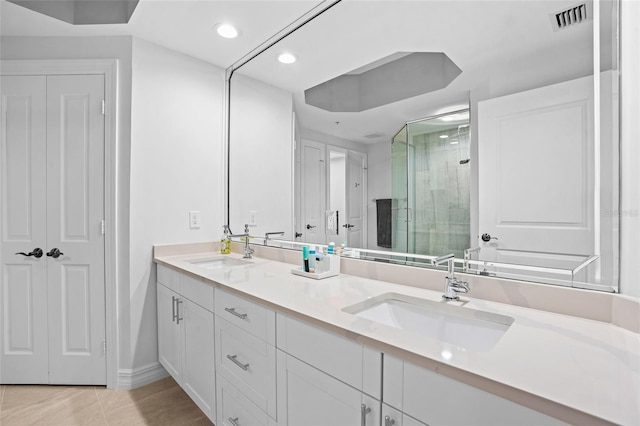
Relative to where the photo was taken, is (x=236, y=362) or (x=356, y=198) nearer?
(x=236, y=362)

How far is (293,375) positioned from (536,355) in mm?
704

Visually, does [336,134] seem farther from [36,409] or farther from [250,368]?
[36,409]

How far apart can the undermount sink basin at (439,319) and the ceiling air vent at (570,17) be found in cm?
93

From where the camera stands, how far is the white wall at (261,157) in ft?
6.91

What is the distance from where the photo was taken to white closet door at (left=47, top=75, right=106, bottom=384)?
6.60ft

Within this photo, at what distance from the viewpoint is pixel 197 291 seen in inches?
64.5

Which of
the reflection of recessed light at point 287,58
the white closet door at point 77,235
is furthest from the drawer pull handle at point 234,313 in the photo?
the reflection of recessed light at point 287,58

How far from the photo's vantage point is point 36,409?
1780 millimetres

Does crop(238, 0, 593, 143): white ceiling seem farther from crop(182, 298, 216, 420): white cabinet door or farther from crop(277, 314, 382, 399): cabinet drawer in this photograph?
crop(182, 298, 216, 420): white cabinet door

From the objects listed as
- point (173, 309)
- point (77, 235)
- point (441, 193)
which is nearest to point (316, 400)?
point (441, 193)

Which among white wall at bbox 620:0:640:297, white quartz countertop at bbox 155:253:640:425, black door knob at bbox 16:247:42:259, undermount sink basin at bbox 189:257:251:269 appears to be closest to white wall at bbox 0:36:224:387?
undermount sink basin at bbox 189:257:251:269

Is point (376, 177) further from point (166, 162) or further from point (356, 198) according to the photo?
point (166, 162)

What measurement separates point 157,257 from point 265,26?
5.40ft

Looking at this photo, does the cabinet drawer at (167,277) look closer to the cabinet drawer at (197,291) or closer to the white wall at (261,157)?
the cabinet drawer at (197,291)
